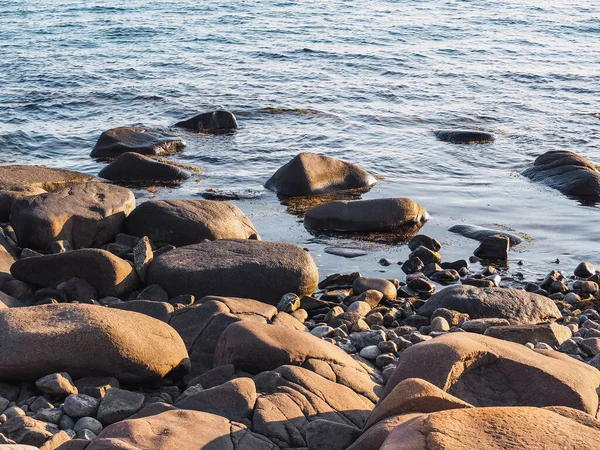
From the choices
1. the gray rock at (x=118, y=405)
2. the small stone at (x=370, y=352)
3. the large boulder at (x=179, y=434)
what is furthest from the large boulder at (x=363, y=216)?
the large boulder at (x=179, y=434)

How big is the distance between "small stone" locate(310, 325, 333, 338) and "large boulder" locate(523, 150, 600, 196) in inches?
264

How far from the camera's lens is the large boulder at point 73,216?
848cm

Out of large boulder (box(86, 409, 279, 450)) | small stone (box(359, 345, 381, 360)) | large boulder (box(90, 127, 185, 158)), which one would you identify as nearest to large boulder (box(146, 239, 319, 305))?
small stone (box(359, 345, 381, 360))

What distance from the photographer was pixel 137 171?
12.5 m

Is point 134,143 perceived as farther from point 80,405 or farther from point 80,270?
point 80,405

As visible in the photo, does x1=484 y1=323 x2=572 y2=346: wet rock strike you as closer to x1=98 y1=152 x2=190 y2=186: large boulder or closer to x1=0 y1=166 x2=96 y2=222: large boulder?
x1=0 y1=166 x2=96 y2=222: large boulder

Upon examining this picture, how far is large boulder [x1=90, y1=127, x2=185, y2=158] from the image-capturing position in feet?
46.2

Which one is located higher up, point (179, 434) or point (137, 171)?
point (179, 434)

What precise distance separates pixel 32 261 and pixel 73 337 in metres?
2.51

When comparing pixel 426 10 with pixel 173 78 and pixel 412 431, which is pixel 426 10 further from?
pixel 412 431

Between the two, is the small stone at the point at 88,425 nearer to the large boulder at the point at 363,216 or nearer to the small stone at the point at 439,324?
the small stone at the point at 439,324

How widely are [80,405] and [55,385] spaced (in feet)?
0.76

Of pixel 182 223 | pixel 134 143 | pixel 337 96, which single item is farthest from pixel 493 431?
pixel 337 96

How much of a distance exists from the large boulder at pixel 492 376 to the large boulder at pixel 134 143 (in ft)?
33.1
